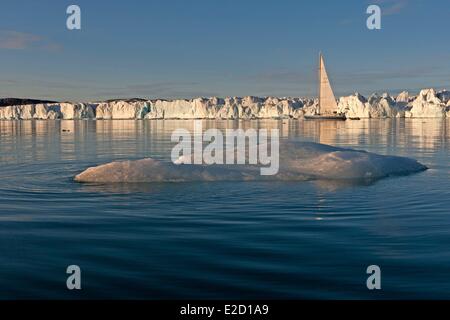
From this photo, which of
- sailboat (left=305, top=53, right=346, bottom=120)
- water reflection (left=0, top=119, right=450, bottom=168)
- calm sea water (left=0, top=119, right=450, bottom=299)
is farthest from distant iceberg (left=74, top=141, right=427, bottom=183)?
sailboat (left=305, top=53, right=346, bottom=120)

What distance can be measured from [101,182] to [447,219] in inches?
404

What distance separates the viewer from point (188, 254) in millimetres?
7637

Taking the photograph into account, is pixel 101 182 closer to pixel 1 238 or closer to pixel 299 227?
pixel 1 238

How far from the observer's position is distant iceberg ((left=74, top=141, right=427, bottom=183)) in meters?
15.7

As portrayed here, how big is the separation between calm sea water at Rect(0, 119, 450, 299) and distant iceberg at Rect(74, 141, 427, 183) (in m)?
1.10

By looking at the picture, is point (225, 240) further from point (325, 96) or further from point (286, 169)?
point (325, 96)

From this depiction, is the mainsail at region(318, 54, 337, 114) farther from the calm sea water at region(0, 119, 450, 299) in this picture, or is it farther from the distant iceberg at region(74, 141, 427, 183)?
the calm sea water at region(0, 119, 450, 299)

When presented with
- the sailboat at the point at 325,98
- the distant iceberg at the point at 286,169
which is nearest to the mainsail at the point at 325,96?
the sailboat at the point at 325,98

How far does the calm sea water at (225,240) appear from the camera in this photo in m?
6.30

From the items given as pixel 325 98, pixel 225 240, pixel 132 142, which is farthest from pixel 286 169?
pixel 325 98

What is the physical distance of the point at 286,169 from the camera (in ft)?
54.7

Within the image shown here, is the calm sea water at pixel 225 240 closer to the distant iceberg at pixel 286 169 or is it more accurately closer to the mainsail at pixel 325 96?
the distant iceberg at pixel 286 169

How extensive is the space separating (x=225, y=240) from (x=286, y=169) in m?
8.58

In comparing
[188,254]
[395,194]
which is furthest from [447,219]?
[188,254]
